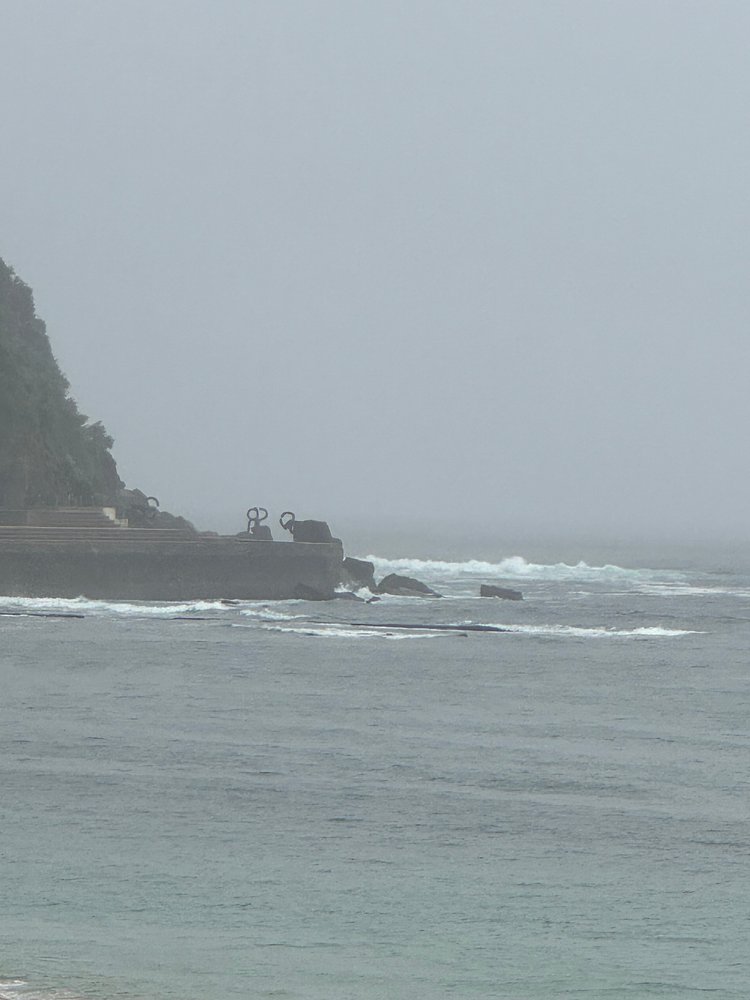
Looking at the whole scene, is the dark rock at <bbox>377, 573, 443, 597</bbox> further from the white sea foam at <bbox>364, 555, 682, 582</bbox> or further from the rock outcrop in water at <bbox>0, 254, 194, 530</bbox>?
the white sea foam at <bbox>364, 555, 682, 582</bbox>

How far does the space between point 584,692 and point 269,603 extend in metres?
27.3

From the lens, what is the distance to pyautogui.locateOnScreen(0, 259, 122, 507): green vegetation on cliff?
6838 cm

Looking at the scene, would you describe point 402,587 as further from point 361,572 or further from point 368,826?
point 368,826

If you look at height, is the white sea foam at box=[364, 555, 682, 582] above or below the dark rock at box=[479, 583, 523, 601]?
above

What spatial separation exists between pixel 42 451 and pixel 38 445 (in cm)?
62

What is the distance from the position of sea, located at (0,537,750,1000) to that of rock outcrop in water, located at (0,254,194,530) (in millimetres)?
30995

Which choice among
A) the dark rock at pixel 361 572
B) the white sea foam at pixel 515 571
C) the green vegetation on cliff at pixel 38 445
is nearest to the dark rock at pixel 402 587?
the dark rock at pixel 361 572

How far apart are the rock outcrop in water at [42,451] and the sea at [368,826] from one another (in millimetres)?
30995

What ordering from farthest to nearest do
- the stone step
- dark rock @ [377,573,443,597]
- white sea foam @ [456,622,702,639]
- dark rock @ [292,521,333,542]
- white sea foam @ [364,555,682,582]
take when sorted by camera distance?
white sea foam @ [364,555,682,582]
dark rock @ [377,573,443,597]
dark rock @ [292,521,333,542]
the stone step
white sea foam @ [456,622,702,639]

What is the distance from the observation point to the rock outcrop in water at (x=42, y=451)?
68375 mm

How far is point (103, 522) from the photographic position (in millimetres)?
62250

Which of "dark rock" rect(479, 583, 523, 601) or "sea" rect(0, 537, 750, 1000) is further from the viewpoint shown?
"dark rock" rect(479, 583, 523, 601)

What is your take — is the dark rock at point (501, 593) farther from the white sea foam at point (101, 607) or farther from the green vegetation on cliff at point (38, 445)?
the green vegetation on cliff at point (38, 445)

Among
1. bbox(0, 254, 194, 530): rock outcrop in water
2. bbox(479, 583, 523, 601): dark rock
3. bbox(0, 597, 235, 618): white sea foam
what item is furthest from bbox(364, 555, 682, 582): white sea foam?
bbox(0, 597, 235, 618): white sea foam
